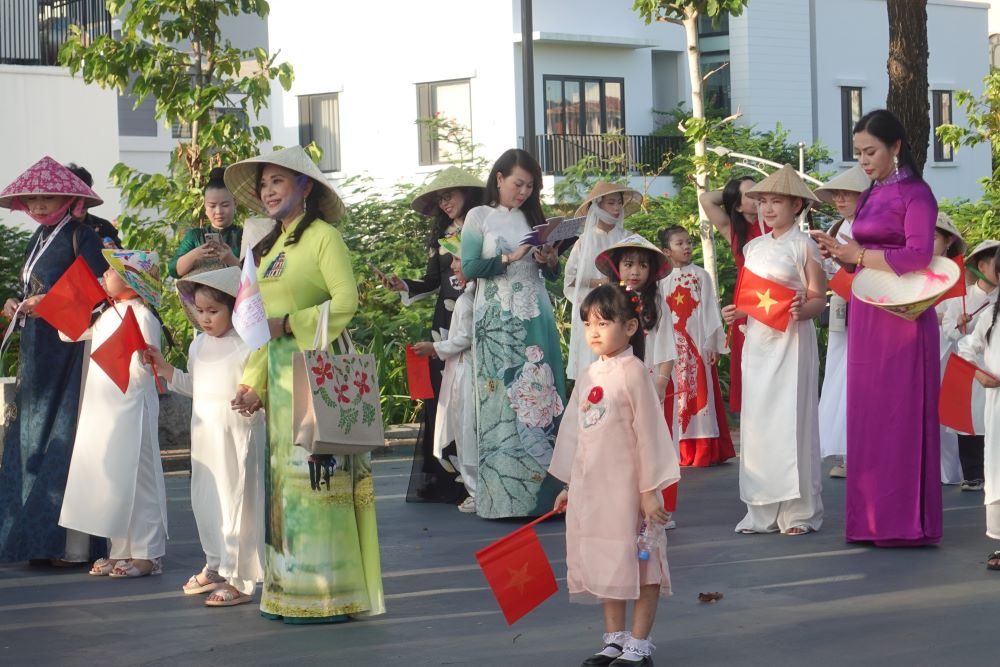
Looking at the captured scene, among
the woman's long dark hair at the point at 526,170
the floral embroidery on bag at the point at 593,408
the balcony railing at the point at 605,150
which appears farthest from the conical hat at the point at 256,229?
the balcony railing at the point at 605,150

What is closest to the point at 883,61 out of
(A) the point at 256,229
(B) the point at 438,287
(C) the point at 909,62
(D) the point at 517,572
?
(C) the point at 909,62

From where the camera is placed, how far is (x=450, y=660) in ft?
20.2

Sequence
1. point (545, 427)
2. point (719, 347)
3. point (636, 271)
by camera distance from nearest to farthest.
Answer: point (636, 271) → point (545, 427) → point (719, 347)

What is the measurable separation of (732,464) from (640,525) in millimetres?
7116

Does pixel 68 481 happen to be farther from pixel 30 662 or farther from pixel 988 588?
pixel 988 588

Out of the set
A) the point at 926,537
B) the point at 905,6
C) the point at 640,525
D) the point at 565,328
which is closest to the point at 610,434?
the point at 640,525

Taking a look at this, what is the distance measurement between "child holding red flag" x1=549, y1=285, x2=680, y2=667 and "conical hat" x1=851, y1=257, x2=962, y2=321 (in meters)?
2.74

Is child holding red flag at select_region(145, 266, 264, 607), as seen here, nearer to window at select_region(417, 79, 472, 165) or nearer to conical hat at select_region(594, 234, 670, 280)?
conical hat at select_region(594, 234, 670, 280)

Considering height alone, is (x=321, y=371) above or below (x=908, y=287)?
below

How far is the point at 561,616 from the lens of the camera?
6957 millimetres

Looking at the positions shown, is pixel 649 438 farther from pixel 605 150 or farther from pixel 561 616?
pixel 605 150

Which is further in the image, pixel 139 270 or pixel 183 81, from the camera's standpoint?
pixel 183 81

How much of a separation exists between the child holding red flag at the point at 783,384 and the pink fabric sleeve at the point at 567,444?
323 centimetres

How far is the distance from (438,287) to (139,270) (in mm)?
3271
